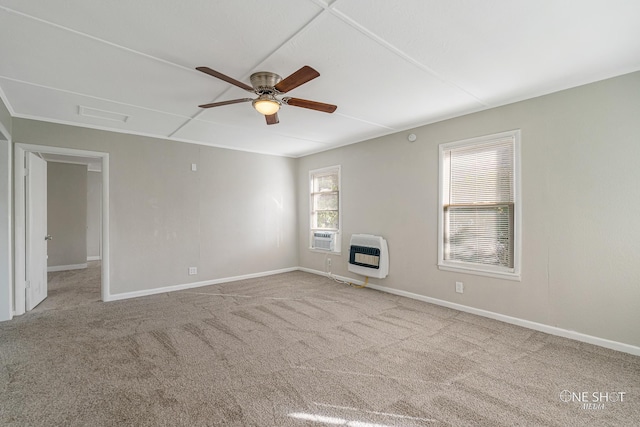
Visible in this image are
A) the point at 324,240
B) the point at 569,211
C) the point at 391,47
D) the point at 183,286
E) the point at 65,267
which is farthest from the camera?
the point at 65,267

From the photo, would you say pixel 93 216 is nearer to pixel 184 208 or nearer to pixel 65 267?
pixel 65 267

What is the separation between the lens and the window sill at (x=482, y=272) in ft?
10.8

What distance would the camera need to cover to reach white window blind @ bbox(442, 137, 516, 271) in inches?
134

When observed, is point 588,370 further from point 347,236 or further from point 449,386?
point 347,236

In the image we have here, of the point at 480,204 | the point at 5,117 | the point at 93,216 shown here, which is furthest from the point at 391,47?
the point at 93,216

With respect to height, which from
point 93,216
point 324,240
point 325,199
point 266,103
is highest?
point 266,103

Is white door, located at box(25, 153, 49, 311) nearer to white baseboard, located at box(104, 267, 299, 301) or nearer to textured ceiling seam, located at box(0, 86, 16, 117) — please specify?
textured ceiling seam, located at box(0, 86, 16, 117)

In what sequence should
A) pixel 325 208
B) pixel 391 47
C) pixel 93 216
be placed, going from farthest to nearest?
pixel 93 216
pixel 325 208
pixel 391 47

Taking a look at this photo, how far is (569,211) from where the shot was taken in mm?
2934

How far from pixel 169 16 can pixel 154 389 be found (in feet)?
8.40

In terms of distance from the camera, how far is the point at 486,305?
11.6 feet

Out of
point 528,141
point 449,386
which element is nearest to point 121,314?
point 449,386

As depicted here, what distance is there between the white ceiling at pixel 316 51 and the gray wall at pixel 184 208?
0.88 metres

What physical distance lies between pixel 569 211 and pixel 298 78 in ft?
9.59
